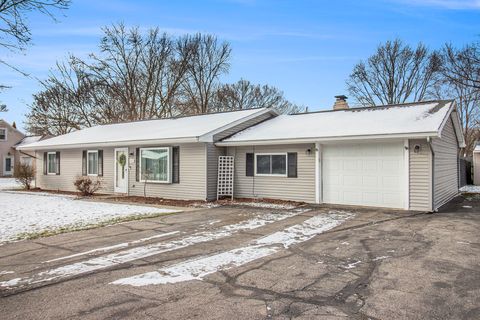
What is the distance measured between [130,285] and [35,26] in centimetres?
676

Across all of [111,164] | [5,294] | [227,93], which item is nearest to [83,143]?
[111,164]

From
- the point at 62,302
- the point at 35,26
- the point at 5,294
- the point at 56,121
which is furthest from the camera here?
the point at 56,121

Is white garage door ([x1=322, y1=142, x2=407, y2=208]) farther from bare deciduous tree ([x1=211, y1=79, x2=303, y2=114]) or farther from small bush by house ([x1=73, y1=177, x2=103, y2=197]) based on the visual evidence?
bare deciduous tree ([x1=211, y1=79, x2=303, y2=114])

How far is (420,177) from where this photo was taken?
10039mm

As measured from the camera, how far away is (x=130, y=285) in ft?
14.0

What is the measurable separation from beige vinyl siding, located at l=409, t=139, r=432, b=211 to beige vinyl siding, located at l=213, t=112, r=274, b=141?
630 cm

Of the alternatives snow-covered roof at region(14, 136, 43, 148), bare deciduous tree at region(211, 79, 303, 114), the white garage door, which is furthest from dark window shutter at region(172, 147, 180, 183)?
snow-covered roof at region(14, 136, 43, 148)

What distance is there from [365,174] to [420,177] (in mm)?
1538

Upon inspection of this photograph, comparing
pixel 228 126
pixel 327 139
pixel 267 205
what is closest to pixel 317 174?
pixel 327 139

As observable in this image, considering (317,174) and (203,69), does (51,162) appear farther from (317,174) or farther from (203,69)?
(203,69)

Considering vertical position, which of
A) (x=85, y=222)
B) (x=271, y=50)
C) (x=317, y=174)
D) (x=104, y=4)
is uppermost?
(x=271, y=50)

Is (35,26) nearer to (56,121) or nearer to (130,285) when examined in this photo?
(130,285)

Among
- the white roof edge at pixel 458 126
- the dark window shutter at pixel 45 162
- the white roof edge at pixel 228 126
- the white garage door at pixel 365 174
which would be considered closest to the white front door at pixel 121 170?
the white roof edge at pixel 228 126

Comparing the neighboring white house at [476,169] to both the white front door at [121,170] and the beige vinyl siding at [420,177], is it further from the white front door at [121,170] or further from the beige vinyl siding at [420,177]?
the white front door at [121,170]
